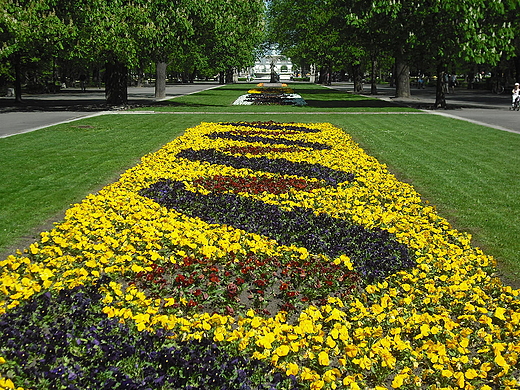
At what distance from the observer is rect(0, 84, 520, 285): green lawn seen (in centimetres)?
798

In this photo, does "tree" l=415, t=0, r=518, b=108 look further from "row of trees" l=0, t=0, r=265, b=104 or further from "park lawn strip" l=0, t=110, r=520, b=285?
"row of trees" l=0, t=0, r=265, b=104

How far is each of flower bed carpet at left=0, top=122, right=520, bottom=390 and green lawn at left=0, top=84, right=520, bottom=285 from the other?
538 mm

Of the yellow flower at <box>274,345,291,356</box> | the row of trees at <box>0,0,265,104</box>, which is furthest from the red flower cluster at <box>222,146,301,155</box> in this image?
the row of trees at <box>0,0,265,104</box>

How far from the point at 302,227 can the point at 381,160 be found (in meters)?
6.48

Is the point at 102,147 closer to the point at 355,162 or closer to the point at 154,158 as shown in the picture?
the point at 154,158

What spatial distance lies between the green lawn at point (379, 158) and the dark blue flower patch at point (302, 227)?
4.34 feet

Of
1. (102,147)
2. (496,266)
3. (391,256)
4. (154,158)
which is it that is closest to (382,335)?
(391,256)

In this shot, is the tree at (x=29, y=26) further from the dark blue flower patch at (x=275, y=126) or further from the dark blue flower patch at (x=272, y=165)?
the dark blue flower patch at (x=272, y=165)

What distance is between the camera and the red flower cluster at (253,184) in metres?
9.75

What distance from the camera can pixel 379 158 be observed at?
45.2ft

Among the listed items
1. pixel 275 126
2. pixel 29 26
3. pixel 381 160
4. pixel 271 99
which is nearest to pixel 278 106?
pixel 271 99

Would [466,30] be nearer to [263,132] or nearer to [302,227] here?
[263,132]

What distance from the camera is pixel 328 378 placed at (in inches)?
153

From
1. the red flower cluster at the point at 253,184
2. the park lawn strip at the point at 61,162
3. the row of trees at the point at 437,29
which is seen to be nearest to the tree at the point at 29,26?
the park lawn strip at the point at 61,162
